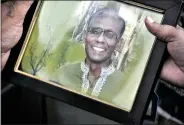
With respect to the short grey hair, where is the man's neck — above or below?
below

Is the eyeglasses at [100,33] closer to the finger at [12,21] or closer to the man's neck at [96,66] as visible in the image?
the man's neck at [96,66]

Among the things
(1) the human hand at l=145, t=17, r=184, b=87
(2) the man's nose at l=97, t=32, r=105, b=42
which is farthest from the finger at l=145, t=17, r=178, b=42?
(2) the man's nose at l=97, t=32, r=105, b=42

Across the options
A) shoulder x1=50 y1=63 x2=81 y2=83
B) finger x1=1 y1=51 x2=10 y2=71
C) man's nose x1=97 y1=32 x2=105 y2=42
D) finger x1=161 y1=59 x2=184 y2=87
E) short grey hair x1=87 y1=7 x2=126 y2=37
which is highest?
short grey hair x1=87 y1=7 x2=126 y2=37

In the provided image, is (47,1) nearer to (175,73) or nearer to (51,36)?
(51,36)

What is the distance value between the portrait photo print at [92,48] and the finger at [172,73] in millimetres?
126

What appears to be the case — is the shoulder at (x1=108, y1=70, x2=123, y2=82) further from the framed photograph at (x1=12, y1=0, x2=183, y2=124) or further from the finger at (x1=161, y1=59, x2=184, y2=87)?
the finger at (x1=161, y1=59, x2=184, y2=87)

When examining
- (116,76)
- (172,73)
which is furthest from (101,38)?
(172,73)

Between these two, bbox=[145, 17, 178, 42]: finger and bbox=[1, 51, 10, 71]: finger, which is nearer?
bbox=[145, 17, 178, 42]: finger

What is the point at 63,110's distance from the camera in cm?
140

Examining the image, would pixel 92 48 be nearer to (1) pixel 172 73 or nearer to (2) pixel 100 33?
(2) pixel 100 33

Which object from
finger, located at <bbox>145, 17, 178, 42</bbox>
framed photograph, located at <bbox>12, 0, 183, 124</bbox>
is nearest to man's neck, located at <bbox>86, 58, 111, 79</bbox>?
framed photograph, located at <bbox>12, 0, 183, 124</bbox>

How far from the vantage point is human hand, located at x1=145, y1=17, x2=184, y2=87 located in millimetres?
777

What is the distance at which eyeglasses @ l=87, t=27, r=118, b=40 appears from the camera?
83 centimetres

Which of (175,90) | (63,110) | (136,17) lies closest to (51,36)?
(136,17)
